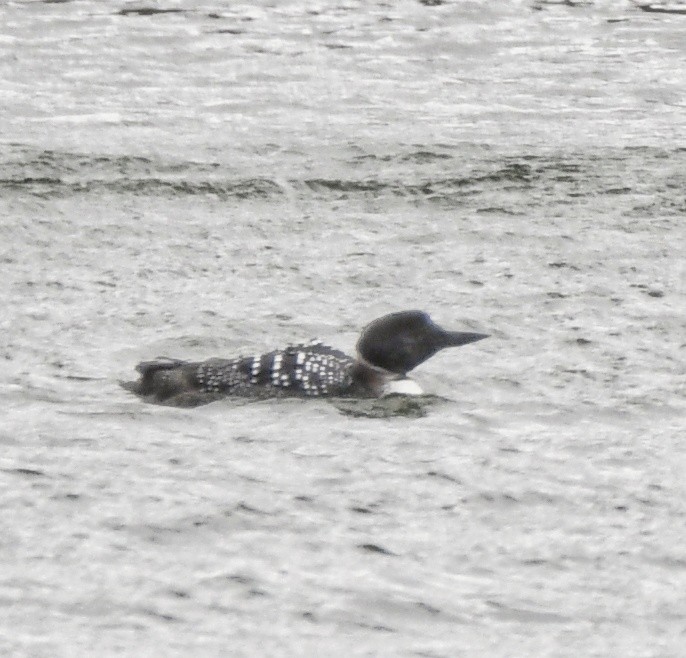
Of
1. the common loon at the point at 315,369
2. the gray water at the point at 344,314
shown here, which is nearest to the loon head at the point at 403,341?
the common loon at the point at 315,369

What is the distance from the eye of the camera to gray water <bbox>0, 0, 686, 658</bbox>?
23.4 ft

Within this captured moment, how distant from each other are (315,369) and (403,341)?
0.58 metres

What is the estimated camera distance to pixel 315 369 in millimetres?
9125

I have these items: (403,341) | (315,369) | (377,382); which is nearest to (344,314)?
(403,341)

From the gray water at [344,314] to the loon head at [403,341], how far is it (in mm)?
182

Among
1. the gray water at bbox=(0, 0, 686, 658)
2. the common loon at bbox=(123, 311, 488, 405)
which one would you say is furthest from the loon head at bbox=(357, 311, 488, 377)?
the gray water at bbox=(0, 0, 686, 658)

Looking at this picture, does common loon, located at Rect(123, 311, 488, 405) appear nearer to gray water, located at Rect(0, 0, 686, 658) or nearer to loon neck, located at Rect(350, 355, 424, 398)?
loon neck, located at Rect(350, 355, 424, 398)

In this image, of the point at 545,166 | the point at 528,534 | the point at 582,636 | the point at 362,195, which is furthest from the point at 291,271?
the point at 582,636

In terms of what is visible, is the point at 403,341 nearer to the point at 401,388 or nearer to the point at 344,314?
the point at 401,388

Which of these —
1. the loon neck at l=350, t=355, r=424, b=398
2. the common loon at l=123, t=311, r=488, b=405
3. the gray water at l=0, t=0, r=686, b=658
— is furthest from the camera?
the loon neck at l=350, t=355, r=424, b=398

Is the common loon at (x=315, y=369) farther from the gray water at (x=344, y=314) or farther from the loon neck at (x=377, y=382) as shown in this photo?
the gray water at (x=344, y=314)

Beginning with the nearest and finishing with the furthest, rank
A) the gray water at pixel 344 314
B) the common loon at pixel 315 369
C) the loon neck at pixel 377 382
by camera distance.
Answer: the gray water at pixel 344 314
the common loon at pixel 315 369
the loon neck at pixel 377 382

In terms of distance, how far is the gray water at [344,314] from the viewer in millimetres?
7121

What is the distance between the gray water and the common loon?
0.11 m
